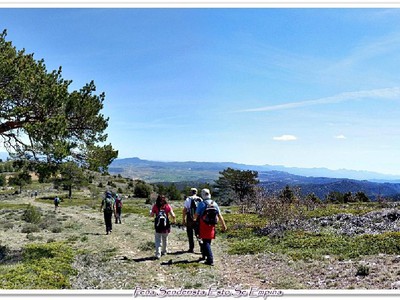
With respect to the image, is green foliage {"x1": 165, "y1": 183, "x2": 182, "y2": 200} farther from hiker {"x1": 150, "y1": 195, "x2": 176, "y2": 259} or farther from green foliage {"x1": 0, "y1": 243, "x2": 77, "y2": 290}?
hiker {"x1": 150, "y1": 195, "x2": 176, "y2": 259}

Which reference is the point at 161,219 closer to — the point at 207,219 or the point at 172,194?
the point at 207,219

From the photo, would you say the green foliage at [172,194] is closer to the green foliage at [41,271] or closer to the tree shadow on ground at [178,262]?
the green foliage at [41,271]

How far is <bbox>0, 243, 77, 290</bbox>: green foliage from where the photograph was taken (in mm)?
11289

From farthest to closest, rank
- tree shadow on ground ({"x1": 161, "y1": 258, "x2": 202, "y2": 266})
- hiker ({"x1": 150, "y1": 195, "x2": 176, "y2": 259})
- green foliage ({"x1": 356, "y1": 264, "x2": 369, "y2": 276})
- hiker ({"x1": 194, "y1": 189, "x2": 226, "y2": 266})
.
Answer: hiker ({"x1": 150, "y1": 195, "x2": 176, "y2": 259}) < tree shadow on ground ({"x1": 161, "y1": 258, "x2": 202, "y2": 266}) < hiker ({"x1": 194, "y1": 189, "x2": 226, "y2": 266}) < green foliage ({"x1": 356, "y1": 264, "x2": 369, "y2": 276})

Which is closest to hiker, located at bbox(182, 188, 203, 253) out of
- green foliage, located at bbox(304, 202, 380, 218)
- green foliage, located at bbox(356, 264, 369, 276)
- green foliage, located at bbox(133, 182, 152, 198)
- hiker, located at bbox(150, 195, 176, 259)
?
hiker, located at bbox(150, 195, 176, 259)

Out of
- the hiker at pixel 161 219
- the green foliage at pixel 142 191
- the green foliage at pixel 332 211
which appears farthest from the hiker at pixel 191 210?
the green foliage at pixel 142 191

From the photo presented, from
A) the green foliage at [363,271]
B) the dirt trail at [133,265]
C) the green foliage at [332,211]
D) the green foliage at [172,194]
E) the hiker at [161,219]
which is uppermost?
the hiker at [161,219]

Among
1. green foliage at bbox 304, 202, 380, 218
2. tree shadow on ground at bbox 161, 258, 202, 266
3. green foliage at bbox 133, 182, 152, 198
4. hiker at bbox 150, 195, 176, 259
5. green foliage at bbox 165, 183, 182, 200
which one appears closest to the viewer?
tree shadow on ground at bbox 161, 258, 202, 266

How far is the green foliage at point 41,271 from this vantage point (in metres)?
11.3

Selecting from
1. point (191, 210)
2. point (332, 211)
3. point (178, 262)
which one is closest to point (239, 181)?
point (332, 211)

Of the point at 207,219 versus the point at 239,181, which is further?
the point at 239,181

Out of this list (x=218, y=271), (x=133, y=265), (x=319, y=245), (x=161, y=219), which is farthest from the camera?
(x=319, y=245)

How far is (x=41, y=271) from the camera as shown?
41.7ft
